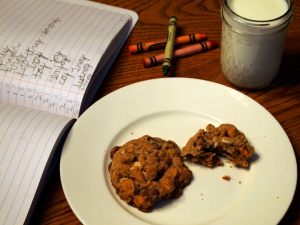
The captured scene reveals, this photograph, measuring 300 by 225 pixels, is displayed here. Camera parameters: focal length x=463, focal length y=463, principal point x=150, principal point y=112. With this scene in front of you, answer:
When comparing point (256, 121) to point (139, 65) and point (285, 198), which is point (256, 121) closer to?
point (285, 198)

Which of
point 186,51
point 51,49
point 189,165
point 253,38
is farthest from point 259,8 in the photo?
point 51,49

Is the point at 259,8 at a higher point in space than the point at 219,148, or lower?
higher

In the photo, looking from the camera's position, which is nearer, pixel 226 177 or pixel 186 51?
pixel 226 177

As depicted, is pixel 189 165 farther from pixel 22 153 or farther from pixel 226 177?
pixel 22 153

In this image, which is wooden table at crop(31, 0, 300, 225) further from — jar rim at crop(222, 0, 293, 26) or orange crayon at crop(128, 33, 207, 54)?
jar rim at crop(222, 0, 293, 26)

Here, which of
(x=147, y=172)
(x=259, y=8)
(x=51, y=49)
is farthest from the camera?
(x=51, y=49)

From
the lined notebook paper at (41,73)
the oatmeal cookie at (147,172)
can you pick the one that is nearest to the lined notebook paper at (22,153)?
the lined notebook paper at (41,73)

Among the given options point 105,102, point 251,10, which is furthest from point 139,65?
point 251,10
